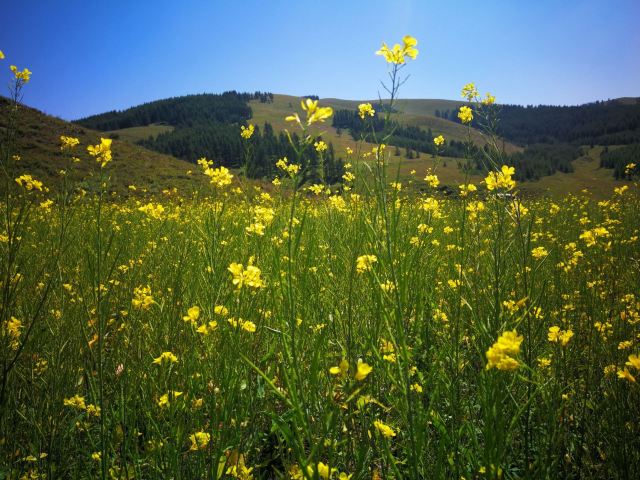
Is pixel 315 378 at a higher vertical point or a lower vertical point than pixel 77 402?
higher

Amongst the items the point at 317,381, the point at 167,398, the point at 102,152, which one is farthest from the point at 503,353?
the point at 102,152

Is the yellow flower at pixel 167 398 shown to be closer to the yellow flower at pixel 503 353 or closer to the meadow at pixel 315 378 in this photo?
the meadow at pixel 315 378

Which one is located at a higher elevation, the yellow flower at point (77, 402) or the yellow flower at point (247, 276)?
the yellow flower at point (247, 276)

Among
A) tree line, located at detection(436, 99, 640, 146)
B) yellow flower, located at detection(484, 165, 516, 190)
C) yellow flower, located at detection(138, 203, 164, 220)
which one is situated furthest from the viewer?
tree line, located at detection(436, 99, 640, 146)

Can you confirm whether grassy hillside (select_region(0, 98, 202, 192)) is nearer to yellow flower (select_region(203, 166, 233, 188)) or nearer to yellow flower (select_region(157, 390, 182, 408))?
yellow flower (select_region(203, 166, 233, 188))

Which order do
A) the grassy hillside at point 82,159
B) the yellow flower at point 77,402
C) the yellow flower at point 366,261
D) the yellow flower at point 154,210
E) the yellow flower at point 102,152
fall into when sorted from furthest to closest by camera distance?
the grassy hillside at point 82,159 → the yellow flower at point 154,210 → the yellow flower at point 77,402 → the yellow flower at point 102,152 → the yellow flower at point 366,261

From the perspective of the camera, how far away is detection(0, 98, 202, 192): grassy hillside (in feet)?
50.5

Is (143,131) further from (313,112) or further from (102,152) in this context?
(313,112)

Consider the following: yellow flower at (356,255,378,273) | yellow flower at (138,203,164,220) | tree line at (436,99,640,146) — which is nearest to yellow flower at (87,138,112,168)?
yellow flower at (356,255,378,273)

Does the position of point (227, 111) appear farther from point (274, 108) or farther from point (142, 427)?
point (142, 427)

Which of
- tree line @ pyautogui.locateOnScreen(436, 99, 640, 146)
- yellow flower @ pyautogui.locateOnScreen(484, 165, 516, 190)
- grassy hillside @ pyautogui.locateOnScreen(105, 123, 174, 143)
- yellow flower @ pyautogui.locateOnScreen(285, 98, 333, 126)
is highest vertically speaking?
tree line @ pyautogui.locateOnScreen(436, 99, 640, 146)

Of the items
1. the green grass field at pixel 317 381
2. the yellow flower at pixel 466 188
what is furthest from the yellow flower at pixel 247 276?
the yellow flower at pixel 466 188

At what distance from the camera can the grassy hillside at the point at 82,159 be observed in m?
15.4

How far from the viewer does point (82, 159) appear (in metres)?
17.7
